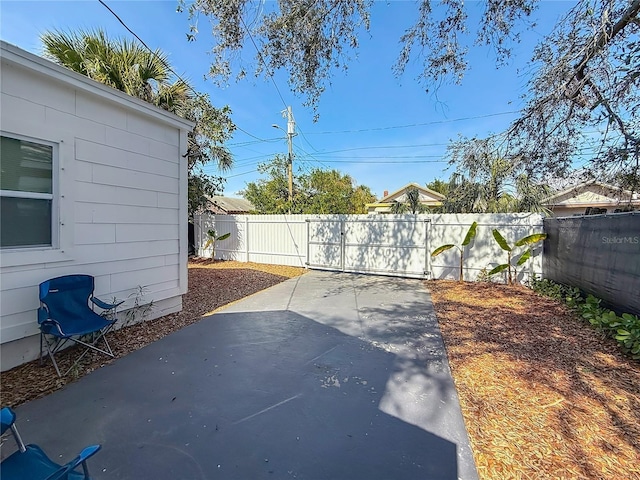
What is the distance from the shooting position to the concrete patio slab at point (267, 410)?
1.89m

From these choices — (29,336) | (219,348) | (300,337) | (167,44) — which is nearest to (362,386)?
(300,337)

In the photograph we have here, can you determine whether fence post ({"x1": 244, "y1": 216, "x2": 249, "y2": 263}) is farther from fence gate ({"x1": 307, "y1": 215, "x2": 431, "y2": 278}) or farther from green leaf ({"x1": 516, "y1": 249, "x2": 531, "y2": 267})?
green leaf ({"x1": 516, "y1": 249, "x2": 531, "y2": 267})

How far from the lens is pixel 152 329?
167 inches

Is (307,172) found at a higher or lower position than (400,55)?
higher

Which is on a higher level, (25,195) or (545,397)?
(25,195)

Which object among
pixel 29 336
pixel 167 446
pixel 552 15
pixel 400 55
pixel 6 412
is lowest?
pixel 167 446

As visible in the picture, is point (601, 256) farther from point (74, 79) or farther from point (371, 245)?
point (74, 79)

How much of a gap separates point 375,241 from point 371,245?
0.18 m

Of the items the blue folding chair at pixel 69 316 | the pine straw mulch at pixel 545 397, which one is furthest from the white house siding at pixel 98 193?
the pine straw mulch at pixel 545 397

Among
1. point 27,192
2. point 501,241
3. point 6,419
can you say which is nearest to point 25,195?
point 27,192

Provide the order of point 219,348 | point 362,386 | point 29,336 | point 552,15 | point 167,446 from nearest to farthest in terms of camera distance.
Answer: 1. point 167,446
2. point 362,386
3. point 29,336
4. point 219,348
5. point 552,15

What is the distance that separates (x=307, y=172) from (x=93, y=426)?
694 inches

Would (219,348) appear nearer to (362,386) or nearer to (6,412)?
(362,386)

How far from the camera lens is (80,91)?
3.45 metres
